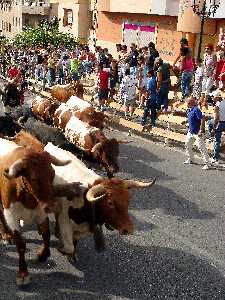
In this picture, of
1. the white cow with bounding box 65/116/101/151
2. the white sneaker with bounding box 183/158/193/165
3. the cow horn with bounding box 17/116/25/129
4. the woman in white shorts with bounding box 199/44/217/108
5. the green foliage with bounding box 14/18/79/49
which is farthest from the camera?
the green foliage with bounding box 14/18/79/49

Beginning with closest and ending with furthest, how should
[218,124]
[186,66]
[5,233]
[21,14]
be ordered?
[5,233] → [218,124] → [186,66] → [21,14]

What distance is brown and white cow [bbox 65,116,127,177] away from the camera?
450 inches

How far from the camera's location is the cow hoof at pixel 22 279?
7.59m

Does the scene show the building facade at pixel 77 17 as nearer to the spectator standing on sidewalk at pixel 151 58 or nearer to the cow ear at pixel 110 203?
the spectator standing on sidewalk at pixel 151 58

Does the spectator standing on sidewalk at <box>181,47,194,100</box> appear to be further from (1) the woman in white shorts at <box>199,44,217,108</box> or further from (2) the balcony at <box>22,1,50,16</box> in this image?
(2) the balcony at <box>22,1,50,16</box>

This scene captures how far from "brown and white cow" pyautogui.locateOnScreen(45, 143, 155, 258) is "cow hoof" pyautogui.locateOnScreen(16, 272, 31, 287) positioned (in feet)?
2.24

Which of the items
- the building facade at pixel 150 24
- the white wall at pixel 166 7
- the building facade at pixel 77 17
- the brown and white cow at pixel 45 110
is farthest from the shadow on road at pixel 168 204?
the building facade at pixel 77 17

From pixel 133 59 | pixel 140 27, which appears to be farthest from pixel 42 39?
pixel 133 59

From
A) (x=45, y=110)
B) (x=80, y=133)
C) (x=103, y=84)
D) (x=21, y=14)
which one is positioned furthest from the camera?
(x=21, y=14)

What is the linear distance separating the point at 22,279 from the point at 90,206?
1.52 meters

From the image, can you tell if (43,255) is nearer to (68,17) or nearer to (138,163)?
(138,163)

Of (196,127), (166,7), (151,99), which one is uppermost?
(166,7)

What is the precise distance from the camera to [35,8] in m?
63.1

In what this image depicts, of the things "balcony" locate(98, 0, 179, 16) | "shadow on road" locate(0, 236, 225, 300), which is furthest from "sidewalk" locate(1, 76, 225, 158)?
"balcony" locate(98, 0, 179, 16)
